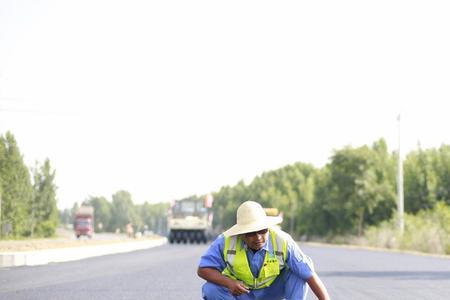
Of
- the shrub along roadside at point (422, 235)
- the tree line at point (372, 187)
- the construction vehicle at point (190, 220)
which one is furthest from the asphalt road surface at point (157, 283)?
the tree line at point (372, 187)

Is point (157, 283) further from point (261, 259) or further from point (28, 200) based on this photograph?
point (28, 200)

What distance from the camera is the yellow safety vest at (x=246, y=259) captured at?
698 cm

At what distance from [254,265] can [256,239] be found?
0.31 metres

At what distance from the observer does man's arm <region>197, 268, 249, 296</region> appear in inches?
274

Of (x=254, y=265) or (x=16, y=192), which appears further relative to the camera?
(x=16, y=192)

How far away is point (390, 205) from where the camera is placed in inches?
→ 2763

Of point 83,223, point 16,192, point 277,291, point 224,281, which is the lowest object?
point 83,223

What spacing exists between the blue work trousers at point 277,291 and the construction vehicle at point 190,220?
57.7 meters

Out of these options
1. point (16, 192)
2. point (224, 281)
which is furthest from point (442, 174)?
point (224, 281)

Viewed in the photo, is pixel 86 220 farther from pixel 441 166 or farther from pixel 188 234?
pixel 441 166

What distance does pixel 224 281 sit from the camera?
696 centimetres

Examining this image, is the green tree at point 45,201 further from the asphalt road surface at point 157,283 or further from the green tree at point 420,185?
the asphalt road surface at point 157,283

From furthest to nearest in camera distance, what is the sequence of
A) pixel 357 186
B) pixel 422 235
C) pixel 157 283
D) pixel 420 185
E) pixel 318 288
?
pixel 357 186
pixel 420 185
pixel 422 235
pixel 157 283
pixel 318 288

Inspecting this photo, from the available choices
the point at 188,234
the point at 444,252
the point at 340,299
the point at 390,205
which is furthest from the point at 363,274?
the point at 390,205
